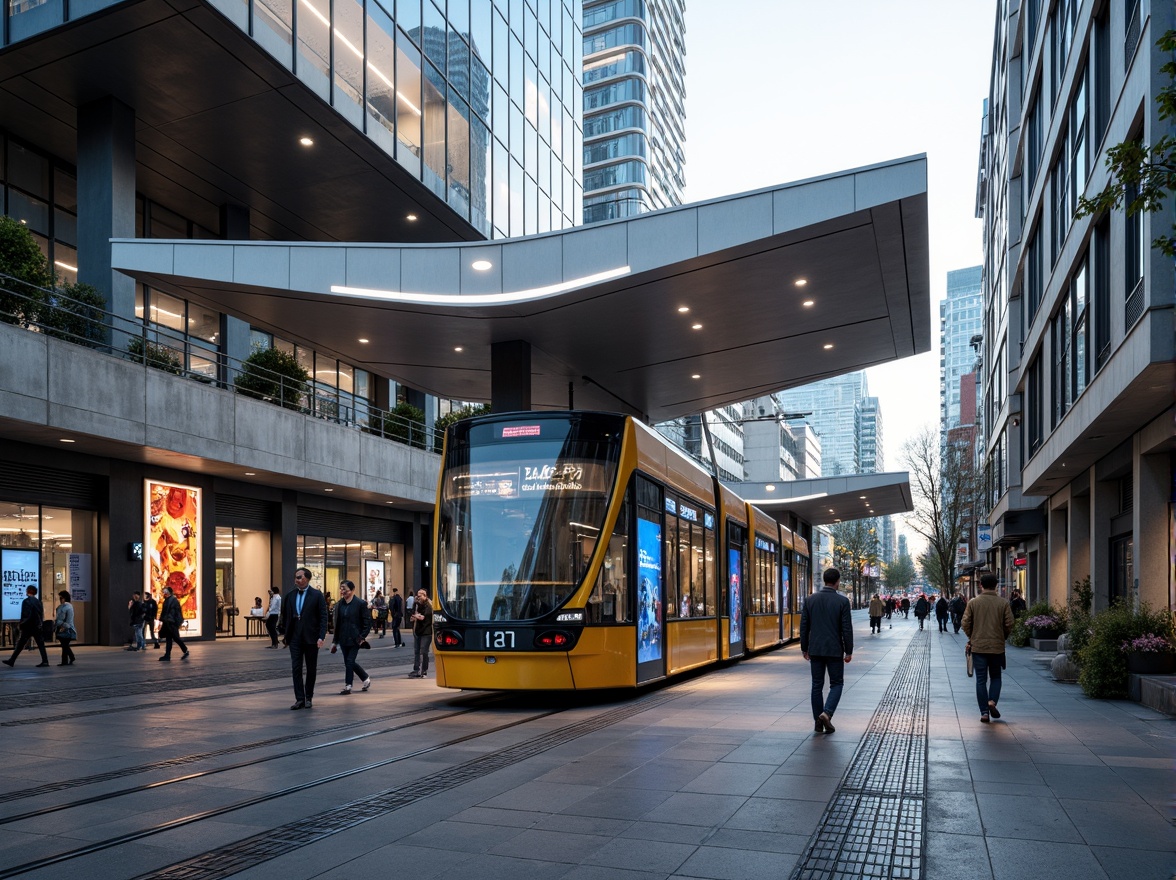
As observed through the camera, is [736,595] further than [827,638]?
Yes

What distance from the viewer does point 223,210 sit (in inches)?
1291

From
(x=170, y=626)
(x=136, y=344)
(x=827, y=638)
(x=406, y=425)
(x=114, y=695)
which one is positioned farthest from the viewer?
(x=406, y=425)

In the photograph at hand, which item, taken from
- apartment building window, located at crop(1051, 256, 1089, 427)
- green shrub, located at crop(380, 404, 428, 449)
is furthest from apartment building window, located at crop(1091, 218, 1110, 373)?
green shrub, located at crop(380, 404, 428, 449)

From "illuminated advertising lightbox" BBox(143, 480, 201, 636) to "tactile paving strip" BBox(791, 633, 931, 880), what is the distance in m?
21.6

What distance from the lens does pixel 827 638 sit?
11648mm

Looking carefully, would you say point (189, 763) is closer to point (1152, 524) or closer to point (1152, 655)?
point (1152, 655)

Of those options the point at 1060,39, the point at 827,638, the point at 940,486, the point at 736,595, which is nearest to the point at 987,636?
the point at 827,638

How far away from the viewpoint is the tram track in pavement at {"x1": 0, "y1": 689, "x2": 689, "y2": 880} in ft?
19.5

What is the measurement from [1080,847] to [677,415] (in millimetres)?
29684

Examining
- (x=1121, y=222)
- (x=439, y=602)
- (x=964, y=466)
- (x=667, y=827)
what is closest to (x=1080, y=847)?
(x=667, y=827)

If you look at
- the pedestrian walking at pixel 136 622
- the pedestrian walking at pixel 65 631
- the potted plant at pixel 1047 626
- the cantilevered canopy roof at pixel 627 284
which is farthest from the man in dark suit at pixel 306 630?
the potted plant at pixel 1047 626

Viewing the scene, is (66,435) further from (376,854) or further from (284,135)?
(376,854)

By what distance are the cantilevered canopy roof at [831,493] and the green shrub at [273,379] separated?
24431 mm

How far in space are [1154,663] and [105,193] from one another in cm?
2471
